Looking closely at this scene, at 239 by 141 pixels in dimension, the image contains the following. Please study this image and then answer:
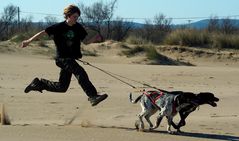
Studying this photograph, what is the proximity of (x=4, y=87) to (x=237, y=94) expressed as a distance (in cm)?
577

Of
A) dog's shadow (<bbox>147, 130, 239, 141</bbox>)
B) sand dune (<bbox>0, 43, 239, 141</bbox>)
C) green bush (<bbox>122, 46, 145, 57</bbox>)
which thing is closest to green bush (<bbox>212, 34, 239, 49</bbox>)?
green bush (<bbox>122, 46, 145, 57</bbox>)

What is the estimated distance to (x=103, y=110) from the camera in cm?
1202

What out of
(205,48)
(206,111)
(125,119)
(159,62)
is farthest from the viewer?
(205,48)

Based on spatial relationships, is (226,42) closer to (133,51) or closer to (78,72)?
(133,51)

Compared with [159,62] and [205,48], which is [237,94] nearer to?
[159,62]

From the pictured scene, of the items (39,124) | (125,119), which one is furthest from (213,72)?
(39,124)

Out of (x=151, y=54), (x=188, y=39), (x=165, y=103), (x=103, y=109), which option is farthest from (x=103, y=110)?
(x=188, y=39)

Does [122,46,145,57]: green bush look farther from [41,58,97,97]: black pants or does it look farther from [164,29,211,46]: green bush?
[41,58,97,97]: black pants

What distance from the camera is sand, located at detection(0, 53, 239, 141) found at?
903 centimetres

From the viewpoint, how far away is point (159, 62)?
86.8 ft

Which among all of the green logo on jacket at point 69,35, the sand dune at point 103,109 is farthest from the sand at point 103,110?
the green logo on jacket at point 69,35

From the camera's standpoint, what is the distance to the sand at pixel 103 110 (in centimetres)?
903

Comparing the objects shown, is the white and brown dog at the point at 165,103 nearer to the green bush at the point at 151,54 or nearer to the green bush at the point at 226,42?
the green bush at the point at 151,54

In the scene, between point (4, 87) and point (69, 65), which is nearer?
point (69, 65)
